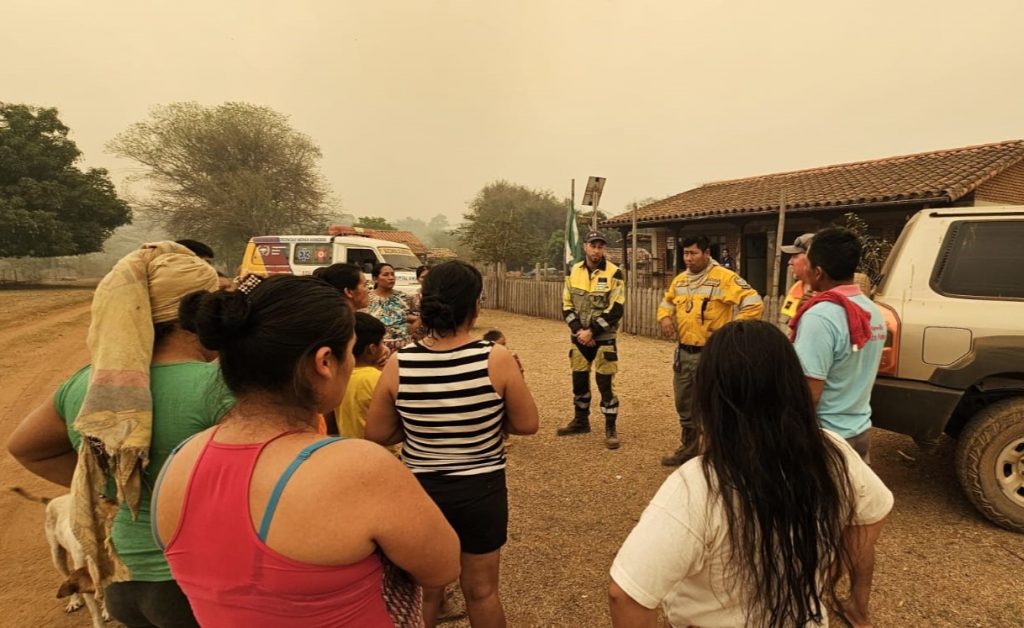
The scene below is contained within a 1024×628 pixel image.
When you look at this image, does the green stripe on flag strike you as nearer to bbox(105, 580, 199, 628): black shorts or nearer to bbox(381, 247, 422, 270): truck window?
bbox(381, 247, 422, 270): truck window

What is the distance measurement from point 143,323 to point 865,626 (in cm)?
284

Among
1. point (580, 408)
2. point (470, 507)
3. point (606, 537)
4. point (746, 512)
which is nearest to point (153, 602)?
point (470, 507)

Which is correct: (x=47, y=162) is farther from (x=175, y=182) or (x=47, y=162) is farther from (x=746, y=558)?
(x=746, y=558)

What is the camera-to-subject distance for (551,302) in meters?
14.7

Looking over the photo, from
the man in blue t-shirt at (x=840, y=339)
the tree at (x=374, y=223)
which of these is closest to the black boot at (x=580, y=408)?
the man in blue t-shirt at (x=840, y=339)

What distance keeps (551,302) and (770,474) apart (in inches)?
536

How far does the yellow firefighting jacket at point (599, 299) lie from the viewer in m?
4.67

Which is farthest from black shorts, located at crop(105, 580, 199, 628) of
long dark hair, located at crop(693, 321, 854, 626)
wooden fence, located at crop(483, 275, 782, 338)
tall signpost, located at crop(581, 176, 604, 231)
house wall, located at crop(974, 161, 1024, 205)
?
house wall, located at crop(974, 161, 1024, 205)

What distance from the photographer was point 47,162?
67.3 feet

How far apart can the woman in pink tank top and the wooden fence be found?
30.1 feet

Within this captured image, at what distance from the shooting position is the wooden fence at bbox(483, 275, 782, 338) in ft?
36.2

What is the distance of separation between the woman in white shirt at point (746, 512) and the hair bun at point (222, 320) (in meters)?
0.92

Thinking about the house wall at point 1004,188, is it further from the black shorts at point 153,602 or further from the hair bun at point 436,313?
the black shorts at point 153,602

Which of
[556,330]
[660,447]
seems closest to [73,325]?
[556,330]
